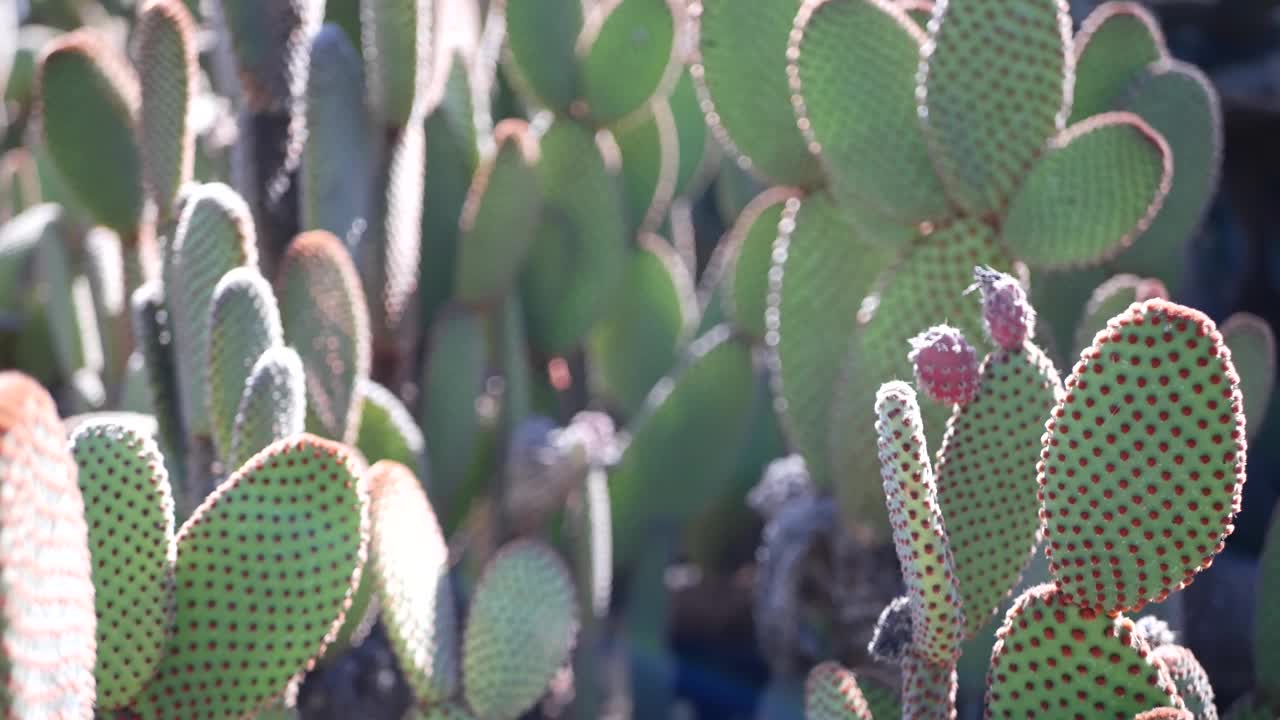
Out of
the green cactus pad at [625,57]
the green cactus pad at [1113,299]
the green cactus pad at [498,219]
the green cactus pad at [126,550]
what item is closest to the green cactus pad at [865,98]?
the green cactus pad at [1113,299]

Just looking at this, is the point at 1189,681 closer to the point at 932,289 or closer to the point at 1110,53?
the point at 932,289

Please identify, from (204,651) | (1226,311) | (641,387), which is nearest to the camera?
(204,651)

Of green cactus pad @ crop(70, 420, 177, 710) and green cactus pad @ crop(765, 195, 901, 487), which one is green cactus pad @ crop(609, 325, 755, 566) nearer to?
green cactus pad @ crop(765, 195, 901, 487)

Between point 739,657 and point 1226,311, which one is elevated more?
point 1226,311

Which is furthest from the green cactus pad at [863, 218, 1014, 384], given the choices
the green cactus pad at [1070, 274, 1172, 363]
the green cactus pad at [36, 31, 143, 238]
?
the green cactus pad at [36, 31, 143, 238]

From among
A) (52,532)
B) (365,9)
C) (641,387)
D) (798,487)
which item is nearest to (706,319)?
(641,387)

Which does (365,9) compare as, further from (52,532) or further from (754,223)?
(52,532)

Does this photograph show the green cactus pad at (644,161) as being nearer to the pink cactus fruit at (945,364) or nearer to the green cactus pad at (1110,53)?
the green cactus pad at (1110,53)
